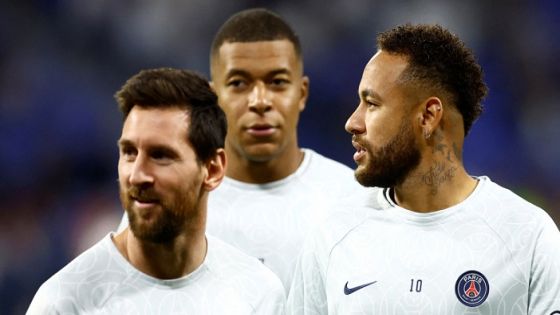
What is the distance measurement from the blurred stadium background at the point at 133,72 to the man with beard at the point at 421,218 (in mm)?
4027

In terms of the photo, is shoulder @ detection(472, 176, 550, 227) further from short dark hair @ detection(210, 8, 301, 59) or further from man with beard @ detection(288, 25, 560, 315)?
short dark hair @ detection(210, 8, 301, 59)

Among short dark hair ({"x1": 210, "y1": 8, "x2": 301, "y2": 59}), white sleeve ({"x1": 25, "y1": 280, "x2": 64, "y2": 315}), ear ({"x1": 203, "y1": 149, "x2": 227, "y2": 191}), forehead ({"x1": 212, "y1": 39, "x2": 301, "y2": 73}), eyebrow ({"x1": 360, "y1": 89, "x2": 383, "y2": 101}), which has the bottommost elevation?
white sleeve ({"x1": 25, "y1": 280, "x2": 64, "y2": 315})

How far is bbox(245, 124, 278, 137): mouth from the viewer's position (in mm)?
5156

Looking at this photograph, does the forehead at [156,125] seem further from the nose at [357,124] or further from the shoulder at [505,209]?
the shoulder at [505,209]

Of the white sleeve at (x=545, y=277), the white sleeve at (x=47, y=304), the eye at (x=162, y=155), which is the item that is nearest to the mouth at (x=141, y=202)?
the eye at (x=162, y=155)

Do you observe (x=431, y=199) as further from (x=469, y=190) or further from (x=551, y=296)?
(x=551, y=296)

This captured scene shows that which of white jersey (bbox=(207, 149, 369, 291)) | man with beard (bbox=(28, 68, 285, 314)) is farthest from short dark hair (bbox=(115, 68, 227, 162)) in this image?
white jersey (bbox=(207, 149, 369, 291))

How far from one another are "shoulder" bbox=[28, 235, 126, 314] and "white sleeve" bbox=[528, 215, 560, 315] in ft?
5.06

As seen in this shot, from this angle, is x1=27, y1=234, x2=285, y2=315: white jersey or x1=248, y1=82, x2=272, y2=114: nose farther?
x1=248, y1=82, x2=272, y2=114: nose

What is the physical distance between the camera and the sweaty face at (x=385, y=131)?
3.92 metres

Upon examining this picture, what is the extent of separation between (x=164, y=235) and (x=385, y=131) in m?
0.96

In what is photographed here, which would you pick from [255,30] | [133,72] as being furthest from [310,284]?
[133,72]

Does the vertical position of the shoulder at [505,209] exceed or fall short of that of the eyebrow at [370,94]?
it falls short

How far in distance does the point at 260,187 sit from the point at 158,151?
5.03ft
